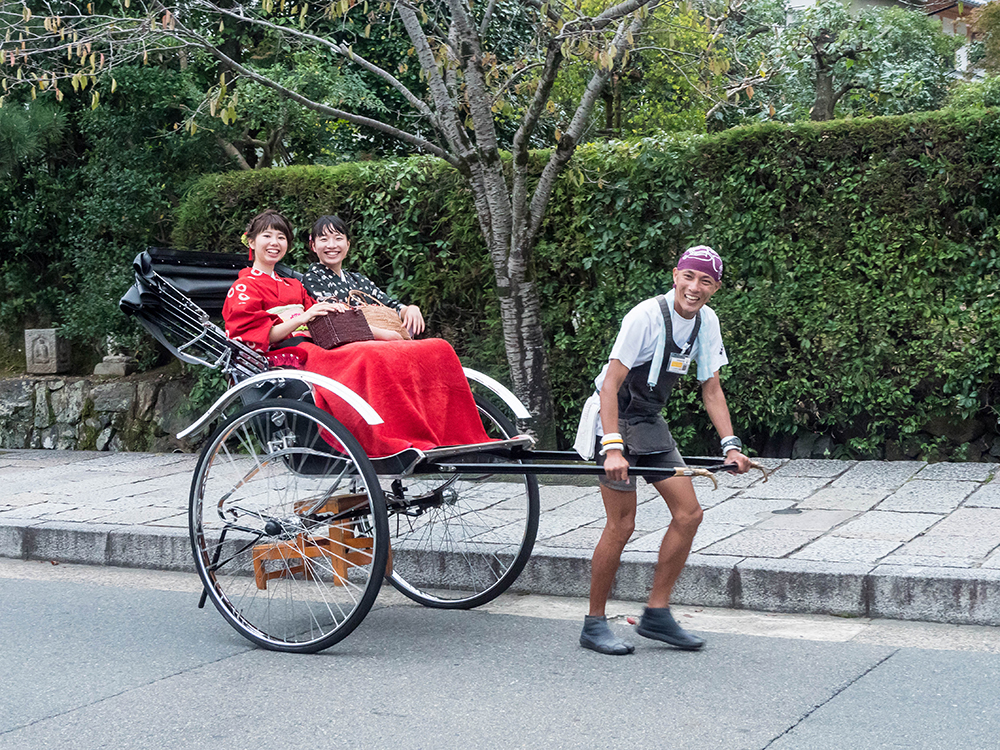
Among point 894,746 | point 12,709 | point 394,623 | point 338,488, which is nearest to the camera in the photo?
point 894,746

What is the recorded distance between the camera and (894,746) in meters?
3.20

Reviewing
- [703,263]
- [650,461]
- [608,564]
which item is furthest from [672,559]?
[703,263]

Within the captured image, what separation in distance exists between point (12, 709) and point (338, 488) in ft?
4.70

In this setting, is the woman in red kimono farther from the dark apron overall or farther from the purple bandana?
the purple bandana

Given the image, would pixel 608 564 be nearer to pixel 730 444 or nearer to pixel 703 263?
pixel 730 444

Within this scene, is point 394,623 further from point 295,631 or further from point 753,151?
point 753,151

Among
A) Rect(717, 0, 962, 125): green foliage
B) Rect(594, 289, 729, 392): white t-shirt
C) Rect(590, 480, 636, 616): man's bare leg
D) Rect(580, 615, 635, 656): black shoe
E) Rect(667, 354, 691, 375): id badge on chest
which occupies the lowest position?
Rect(580, 615, 635, 656): black shoe

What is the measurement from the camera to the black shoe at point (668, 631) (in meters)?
4.21

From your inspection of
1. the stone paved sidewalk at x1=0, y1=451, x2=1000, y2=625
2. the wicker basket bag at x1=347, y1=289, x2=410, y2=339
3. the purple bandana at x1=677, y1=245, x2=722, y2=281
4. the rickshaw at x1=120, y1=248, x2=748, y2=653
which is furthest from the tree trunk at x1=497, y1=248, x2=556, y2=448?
the purple bandana at x1=677, y1=245, x2=722, y2=281

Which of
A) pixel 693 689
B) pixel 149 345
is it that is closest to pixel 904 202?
pixel 693 689

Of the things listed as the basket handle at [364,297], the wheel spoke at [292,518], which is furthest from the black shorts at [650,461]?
the basket handle at [364,297]

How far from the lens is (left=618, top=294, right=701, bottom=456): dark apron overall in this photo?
13.6ft

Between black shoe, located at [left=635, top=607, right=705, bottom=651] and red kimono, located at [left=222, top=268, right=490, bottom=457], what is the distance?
1.09m

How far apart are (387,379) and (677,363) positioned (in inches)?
47.4
